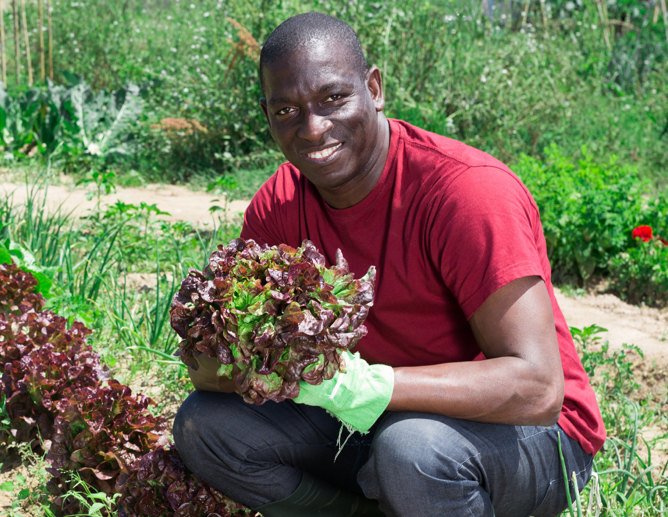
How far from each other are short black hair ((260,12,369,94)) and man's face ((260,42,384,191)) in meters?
0.02

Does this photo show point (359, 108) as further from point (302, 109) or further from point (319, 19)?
point (319, 19)

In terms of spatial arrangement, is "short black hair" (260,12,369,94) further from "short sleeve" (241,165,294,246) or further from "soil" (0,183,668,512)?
"soil" (0,183,668,512)

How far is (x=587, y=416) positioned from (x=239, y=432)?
37.9 inches

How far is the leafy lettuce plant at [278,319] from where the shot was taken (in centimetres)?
145

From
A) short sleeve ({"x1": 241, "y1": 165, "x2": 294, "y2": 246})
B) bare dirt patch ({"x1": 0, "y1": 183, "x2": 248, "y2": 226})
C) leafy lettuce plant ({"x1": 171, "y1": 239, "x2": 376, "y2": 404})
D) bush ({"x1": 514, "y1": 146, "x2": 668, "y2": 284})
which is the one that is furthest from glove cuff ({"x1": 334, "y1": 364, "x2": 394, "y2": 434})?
bare dirt patch ({"x1": 0, "y1": 183, "x2": 248, "y2": 226})

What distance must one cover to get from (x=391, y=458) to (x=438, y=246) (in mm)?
541

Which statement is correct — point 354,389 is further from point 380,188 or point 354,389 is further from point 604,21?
point 604,21

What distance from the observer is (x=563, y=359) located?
6.02ft

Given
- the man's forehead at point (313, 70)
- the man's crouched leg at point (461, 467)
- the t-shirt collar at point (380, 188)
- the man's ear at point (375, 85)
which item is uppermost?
the man's forehead at point (313, 70)

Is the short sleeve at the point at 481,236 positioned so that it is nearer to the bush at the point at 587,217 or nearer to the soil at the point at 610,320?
the soil at the point at 610,320

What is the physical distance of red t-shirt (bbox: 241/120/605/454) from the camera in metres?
1.58

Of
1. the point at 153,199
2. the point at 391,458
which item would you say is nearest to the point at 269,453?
the point at 391,458

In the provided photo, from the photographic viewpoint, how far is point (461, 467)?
1.61 meters

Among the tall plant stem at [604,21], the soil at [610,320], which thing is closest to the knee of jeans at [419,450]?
the soil at [610,320]
